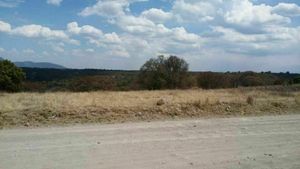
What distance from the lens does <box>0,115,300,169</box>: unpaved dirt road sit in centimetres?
909

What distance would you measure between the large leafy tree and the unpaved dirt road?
155ft

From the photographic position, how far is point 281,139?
12172 mm

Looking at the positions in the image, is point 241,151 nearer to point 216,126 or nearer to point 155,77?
point 216,126

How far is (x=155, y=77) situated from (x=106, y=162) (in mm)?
54452

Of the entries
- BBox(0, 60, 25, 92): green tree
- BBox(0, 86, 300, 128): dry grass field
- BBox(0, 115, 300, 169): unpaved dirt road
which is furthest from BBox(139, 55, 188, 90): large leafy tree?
BBox(0, 115, 300, 169): unpaved dirt road

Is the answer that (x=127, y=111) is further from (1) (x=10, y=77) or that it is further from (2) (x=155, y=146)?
(1) (x=10, y=77)

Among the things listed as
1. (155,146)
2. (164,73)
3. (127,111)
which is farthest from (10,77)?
(155,146)

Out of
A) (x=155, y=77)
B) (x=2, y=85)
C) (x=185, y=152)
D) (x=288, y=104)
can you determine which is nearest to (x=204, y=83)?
(x=155, y=77)

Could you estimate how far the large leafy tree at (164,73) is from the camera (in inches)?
2466

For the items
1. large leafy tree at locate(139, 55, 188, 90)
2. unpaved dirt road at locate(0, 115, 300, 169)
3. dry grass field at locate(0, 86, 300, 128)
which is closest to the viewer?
unpaved dirt road at locate(0, 115, 300, 169)

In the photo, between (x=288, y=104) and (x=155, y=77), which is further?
(x=155, y=77)

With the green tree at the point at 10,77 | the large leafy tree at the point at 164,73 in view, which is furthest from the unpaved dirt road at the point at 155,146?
the large leafy tree at the point at 164,73

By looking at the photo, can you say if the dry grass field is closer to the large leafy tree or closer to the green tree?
the green tree

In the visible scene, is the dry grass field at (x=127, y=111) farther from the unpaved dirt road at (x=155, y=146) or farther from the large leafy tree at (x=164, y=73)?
the large leafy tree at (x=164, y=73)
